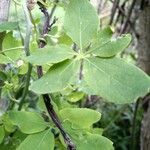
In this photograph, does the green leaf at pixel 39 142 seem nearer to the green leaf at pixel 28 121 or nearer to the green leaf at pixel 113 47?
the green leaf at pixel 28 121

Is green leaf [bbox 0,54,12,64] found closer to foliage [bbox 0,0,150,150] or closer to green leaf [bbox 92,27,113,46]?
foliage [bbox 0,0,150,150]

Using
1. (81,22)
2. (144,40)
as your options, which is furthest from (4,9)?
(144,40)

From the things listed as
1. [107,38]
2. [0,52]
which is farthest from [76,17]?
[0,52]

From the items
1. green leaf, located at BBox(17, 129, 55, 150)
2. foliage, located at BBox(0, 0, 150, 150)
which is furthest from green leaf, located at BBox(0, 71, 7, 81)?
green leaf, located at BBox(17, 129, 55, 150)

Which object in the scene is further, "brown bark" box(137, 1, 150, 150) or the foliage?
"brown bark" box(137, 1, 150, 150)

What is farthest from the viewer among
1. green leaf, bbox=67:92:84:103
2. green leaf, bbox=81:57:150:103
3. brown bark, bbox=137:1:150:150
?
brown bark, bbox=137:1:150:150

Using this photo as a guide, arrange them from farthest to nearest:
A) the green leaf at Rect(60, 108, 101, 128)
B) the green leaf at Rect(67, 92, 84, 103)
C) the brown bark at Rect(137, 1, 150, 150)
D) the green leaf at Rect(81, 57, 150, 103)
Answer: the brown bark at Rect(137, 1, 150, 150), the green leaf at Rect(67, 92, 84, 103), the green leaf at Rect(60, 108, 101, 128), the green leaf at Rect(81, 57, 150, 103)

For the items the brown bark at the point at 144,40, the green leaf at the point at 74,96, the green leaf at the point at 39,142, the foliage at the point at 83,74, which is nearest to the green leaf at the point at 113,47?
the foliage at the point at 83,74
